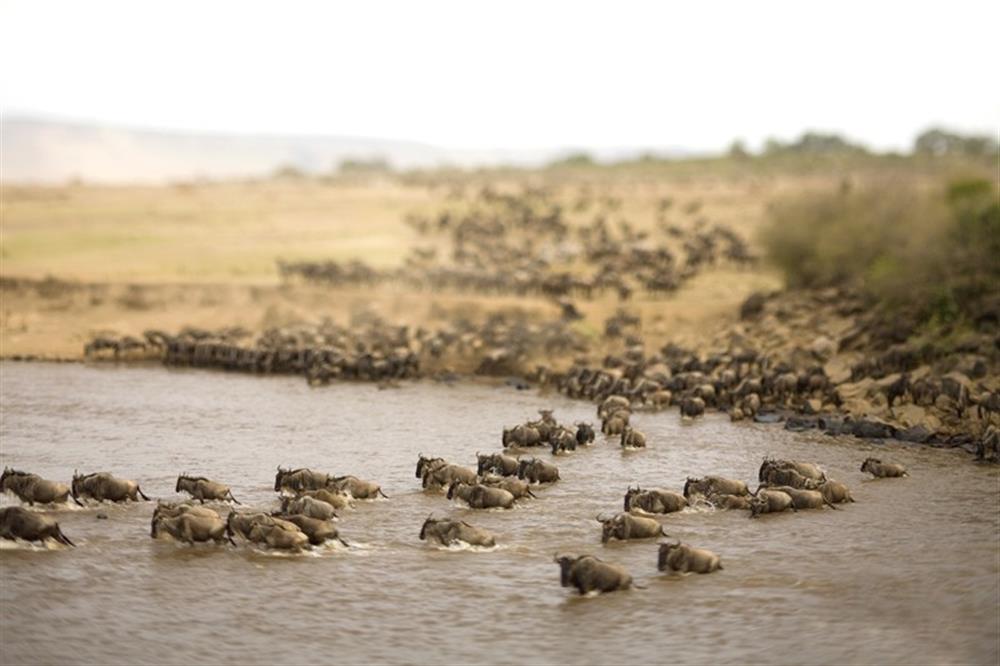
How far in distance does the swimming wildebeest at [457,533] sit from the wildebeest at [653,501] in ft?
6.99

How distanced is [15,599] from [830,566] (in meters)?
8.40

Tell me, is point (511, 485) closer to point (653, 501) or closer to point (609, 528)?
point (653, 501)

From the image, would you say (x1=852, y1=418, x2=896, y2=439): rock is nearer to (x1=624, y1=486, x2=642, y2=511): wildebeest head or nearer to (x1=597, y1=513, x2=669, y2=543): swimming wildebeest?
(x1=624, y1=486, x2=642, y2=511): wildebeest head

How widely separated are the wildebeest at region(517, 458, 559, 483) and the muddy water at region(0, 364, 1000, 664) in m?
0.32

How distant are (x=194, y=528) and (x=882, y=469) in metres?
9.44

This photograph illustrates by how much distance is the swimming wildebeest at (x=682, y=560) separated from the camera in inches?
549

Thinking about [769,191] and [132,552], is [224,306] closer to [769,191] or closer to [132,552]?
[132,552]

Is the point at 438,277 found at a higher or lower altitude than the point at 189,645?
higher

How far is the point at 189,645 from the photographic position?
11961mm

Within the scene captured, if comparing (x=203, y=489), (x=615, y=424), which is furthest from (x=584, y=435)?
(x=203, y=489)

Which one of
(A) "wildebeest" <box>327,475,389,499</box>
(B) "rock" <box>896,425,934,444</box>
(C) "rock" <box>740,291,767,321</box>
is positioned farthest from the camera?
(C) "rock" <box>740,291,767,321</box>

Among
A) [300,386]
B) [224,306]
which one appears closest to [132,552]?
[300,386]

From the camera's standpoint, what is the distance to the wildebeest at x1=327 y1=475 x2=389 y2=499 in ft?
55.3

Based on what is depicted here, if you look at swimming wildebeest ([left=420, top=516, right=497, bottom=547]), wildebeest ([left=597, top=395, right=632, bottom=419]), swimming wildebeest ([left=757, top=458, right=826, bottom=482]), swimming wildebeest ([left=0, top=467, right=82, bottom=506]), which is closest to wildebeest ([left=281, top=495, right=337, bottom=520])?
swimming wildebeest ([left=420, top=516, right=497, bottom=547])
